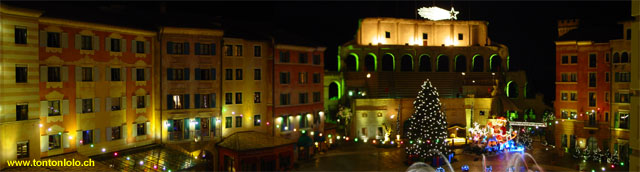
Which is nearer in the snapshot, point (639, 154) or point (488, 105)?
point (639, 154)

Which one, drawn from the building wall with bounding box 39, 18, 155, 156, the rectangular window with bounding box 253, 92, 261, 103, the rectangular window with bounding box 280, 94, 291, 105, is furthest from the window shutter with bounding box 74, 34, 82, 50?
the rectangular window with bounding box 280, 94, 291, 105

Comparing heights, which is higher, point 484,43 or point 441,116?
point 484,43

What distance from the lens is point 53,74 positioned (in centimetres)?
2892

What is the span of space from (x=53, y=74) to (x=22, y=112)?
126 inches

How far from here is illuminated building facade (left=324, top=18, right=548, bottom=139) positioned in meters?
53.7

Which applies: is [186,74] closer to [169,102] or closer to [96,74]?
[169,102]

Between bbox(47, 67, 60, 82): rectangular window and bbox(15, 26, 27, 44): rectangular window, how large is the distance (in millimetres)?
2677

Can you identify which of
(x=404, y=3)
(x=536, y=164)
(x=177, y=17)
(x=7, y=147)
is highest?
(x=404, y=3)

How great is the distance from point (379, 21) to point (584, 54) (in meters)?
23.1

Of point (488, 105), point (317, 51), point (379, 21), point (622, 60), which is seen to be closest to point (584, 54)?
point (622, 60)

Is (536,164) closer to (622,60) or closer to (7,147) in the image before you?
(622,60)

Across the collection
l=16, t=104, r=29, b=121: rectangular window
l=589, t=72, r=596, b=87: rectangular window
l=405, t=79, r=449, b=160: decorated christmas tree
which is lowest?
l=405, t=79, r=449, b=160: decorated christmas tree

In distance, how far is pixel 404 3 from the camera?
64.6 metres

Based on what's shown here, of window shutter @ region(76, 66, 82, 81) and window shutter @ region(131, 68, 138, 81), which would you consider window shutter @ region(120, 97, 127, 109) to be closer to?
window shutter @ region(131, 68, 138, 81)
